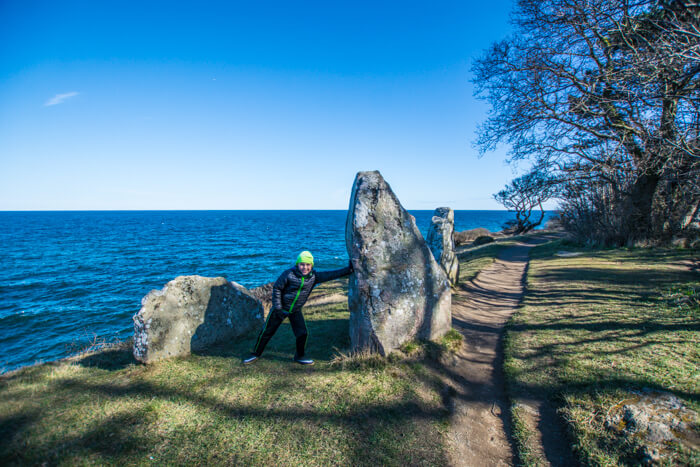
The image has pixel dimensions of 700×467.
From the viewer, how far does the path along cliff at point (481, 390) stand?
13.8 feet

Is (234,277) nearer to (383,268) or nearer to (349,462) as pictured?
(383,268)

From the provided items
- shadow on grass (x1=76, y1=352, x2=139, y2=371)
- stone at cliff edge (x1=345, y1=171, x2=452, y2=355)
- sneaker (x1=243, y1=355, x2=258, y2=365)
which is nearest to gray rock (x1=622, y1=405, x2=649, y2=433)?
stone at cliff edge (x1=345, y1=171, x2=452, y2=355)

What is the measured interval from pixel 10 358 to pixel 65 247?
3782cm

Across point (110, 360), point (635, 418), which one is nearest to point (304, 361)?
point (110, 360)

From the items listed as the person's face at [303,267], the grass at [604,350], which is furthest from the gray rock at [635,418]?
the person's face at [303,267]

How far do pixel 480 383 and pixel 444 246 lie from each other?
7970 millimetres

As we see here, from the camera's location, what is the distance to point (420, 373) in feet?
19.3

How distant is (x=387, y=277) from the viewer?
254 inches

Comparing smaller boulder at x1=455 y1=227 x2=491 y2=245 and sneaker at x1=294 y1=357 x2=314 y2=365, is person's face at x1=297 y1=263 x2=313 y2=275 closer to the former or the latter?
sneaker at x1=294 y1=357 x2=314 y2=365

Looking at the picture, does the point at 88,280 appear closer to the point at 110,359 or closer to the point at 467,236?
the point at 110,359

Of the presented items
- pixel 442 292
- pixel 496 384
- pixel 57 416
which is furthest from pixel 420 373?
pixel 57 416

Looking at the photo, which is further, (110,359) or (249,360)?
(110,359)

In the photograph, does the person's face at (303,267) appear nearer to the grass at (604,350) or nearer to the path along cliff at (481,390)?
the path along cliff at (481,390)

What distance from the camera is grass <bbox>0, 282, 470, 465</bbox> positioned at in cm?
406
